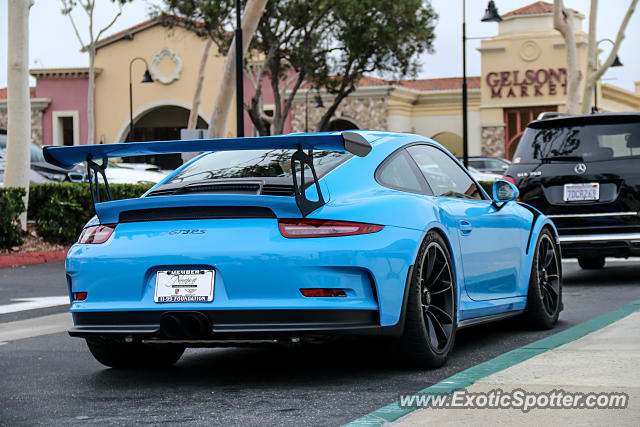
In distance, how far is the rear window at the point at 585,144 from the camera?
34.7 feet

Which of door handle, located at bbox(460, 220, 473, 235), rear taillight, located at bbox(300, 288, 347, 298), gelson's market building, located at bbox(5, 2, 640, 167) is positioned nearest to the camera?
rear taillight, located at bbox(300, 288, 347, 298)

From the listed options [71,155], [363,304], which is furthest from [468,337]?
[71,155]

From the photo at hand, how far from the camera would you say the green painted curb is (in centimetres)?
453

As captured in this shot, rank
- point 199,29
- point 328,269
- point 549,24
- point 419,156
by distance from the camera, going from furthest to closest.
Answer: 1. point 549,24
2. point 199,29
3. point 419,156
4. point 328,269

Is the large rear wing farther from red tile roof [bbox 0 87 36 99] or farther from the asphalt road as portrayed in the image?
red tile roof [bbox 0 87 36 99]

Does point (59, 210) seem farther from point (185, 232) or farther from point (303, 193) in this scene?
point (303, 193)

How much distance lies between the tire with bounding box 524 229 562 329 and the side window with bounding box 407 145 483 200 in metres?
0.78

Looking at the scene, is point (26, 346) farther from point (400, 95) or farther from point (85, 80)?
point (85, 80)

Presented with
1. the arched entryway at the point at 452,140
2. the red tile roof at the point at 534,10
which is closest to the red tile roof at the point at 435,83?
the arched entryway at the point at 452,140

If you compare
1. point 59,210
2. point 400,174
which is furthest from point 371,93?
point 400,174

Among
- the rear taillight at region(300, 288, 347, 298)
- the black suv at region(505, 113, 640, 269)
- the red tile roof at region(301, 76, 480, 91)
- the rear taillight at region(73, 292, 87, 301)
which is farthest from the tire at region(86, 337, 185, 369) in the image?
the red tile roof at region(301, 76, 480, 91)

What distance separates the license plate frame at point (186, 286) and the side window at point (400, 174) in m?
1.22

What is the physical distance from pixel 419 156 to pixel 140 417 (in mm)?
2692

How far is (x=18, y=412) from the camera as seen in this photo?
5043mm
